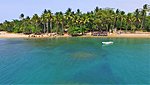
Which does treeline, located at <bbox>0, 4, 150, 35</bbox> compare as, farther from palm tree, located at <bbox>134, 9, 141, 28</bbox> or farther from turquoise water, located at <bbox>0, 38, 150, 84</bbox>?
turquoise water, located at <bbox>0, 38, 150, 84</bbox>

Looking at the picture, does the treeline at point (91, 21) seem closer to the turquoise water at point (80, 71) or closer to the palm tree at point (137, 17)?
the palm tree at point (137, 17)

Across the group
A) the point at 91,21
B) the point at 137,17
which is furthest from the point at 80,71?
the point at 137,17

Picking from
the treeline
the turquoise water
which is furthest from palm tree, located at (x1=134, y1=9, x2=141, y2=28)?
the turquoise water

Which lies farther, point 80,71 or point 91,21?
point 91,21

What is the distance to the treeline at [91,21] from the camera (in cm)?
13875

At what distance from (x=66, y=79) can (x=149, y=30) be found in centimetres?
10635

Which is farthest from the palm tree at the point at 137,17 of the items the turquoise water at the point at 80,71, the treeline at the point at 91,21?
the turquoise water at the point at 80,71

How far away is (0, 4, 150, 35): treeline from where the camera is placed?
455 feet

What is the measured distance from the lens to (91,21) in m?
141

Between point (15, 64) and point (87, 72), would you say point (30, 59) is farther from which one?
point (87, 72)

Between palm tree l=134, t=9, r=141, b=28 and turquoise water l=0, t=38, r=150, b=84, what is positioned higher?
palm tree l=134, t=9, r=141, b=28

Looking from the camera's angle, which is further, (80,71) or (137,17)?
(137,17)

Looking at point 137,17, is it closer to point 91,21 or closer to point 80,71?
point 91,21

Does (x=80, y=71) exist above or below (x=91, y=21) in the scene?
below
